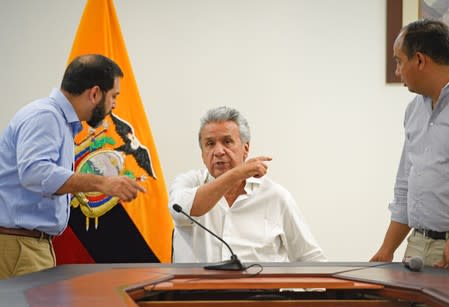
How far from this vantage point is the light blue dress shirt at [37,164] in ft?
8.06

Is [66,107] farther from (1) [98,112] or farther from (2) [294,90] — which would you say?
(2) [294,90]

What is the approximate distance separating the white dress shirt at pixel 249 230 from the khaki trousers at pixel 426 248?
0.43 m

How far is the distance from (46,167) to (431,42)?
5.15 ft

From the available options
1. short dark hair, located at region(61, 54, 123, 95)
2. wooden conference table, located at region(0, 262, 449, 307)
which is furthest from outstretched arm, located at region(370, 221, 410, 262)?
short dark hair, located at region(61, 54, 123, 95)

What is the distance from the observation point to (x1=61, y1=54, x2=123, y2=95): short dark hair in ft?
9.02

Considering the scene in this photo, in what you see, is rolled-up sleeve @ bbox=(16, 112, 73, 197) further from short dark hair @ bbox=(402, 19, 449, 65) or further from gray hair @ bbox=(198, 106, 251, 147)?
short dark hair @ bbox=(402, 19, 449, 65)

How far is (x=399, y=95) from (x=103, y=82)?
6.66ft

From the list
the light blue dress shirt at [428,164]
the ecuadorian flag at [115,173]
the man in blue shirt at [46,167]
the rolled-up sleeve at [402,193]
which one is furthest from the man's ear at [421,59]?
the ecuadorian flag at [115,173]

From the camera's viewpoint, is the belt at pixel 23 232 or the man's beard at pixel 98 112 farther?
the man's beard at pixel 98 112

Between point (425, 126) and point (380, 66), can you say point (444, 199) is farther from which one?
point (380, 66)

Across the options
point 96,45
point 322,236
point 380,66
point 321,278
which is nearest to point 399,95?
point 380,66

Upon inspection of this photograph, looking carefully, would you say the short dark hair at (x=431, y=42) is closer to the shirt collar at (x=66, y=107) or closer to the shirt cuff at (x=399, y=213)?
the shirt cuff at (x=399, y=213)

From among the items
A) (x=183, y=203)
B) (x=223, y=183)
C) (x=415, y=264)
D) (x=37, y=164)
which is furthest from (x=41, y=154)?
(x=415, y=264)

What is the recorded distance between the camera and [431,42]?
2.52 metres
